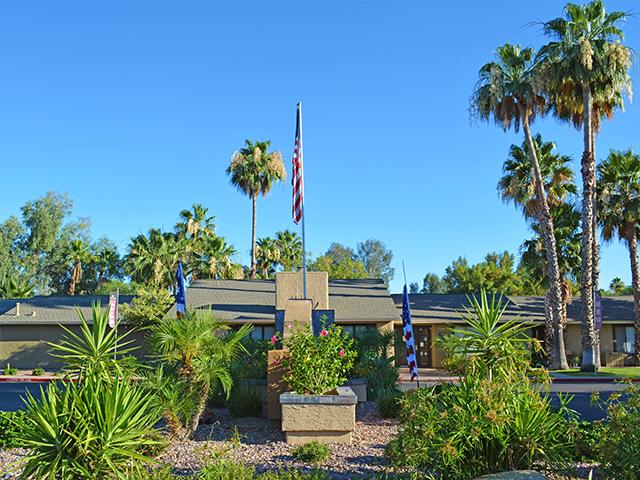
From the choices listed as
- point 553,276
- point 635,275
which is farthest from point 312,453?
point 635,275

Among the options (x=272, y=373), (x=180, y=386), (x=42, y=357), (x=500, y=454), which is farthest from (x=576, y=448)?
(x=42, y=357)

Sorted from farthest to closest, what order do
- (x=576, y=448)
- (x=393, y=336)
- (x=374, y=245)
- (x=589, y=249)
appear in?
1. (x=374, y=245)
2. (x=589, y=249)
3. (x=393, y=336)
4. (x=576, y=448)

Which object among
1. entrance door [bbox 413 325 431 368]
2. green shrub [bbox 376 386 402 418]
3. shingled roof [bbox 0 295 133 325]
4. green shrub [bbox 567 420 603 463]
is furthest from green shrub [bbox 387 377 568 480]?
entrance door [bbox 413 325 431 368]

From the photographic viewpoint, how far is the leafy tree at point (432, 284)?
77875mm

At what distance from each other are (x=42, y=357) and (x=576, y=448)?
29.0 meters

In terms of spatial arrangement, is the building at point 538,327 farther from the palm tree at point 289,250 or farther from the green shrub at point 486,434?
the green shrub at point 486,434

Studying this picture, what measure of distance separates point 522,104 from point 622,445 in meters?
25.3

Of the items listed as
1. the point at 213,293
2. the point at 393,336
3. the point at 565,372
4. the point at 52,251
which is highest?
the point at 52,251

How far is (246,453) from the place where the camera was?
9047 millimetres

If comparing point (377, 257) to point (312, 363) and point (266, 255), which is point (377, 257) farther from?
point (312, 363)

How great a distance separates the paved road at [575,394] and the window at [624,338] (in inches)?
475

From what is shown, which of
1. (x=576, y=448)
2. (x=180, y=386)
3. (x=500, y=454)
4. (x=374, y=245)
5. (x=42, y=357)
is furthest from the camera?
(x=374, y=245)

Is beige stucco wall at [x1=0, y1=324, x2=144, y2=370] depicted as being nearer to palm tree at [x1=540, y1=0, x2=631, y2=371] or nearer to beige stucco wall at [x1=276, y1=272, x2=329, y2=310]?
beige stucco wall at [x1=276, y1=272, x2=329, y2=310]

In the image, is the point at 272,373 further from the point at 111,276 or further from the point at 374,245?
the point at 374,245
